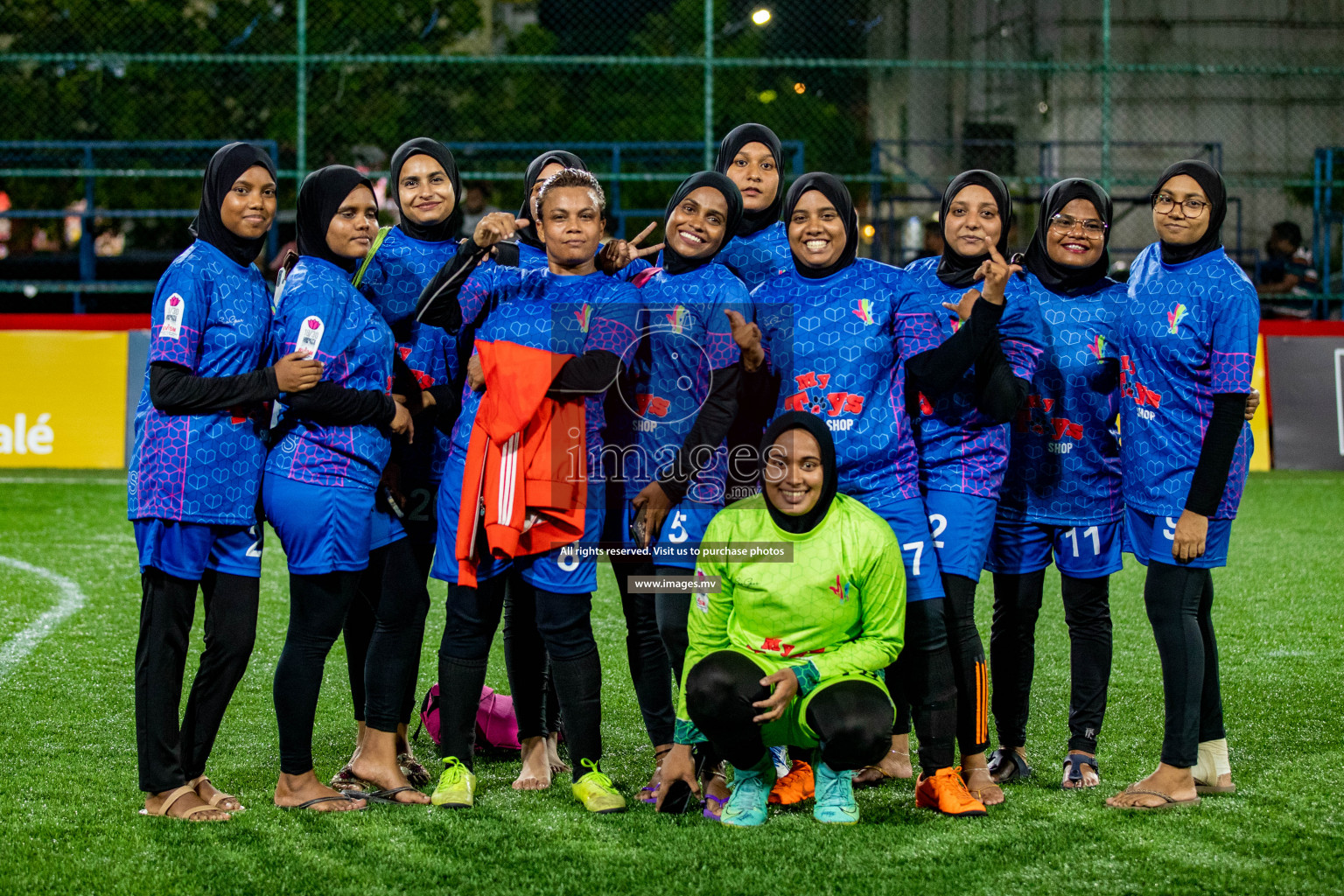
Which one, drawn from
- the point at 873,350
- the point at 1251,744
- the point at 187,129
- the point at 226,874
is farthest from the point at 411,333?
the point at 187,129

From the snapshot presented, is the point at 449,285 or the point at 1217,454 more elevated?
the point at 449,285

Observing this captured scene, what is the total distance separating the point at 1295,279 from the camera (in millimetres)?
13641

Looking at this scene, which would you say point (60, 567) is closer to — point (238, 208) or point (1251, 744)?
point (238, 208)

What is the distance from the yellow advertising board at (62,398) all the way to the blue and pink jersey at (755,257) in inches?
330

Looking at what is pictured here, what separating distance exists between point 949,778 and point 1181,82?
18.3 metres

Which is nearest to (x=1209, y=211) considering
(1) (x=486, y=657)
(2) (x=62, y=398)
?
(1) (x=486, y=657)

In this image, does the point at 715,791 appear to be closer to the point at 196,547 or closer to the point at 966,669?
the point at 966,669

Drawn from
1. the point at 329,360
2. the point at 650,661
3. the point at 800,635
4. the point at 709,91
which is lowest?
the point at 650,661

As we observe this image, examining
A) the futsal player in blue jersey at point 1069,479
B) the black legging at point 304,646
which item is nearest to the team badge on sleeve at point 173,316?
the black legging at point 304,646

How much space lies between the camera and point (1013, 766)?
4285mm

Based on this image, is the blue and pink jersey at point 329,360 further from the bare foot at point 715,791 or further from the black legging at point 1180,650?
the black legging at point 1180,650

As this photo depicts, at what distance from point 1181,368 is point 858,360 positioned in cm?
97

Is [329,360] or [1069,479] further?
[1069,479]

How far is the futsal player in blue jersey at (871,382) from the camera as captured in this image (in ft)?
12.8
